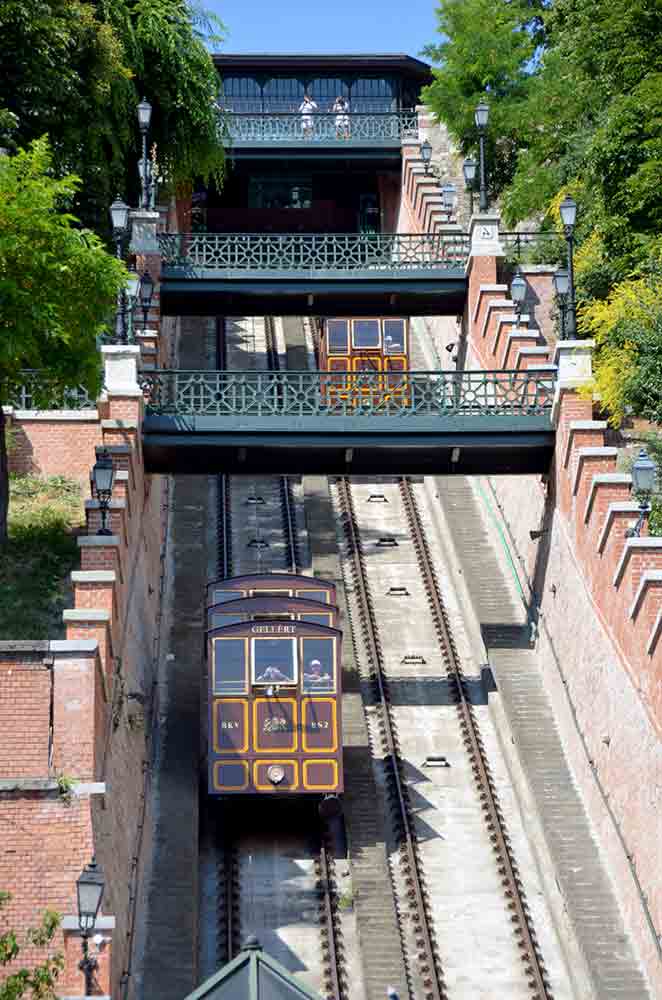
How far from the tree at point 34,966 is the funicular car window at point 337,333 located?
23031 mm

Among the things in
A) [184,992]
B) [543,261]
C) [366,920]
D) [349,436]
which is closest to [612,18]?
[543,261]

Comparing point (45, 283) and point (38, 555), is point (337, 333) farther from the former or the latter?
point (45, 283)

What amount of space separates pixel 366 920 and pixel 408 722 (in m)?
5.95

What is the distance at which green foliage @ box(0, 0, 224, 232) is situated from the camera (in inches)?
1422

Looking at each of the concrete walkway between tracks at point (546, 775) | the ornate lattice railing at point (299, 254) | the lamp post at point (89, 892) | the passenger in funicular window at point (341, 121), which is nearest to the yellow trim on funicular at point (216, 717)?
the concrete walkway between tracks at point (546, 775)

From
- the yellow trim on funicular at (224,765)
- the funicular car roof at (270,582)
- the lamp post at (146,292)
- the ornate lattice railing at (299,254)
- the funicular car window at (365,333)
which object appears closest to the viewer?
the yellow trim on funicular at (224,765)

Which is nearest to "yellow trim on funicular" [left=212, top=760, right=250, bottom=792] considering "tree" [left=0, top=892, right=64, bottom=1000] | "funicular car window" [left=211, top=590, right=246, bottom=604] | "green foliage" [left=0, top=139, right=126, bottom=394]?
"funicular car window" [left=211, top=590, right=246, bottom=604]

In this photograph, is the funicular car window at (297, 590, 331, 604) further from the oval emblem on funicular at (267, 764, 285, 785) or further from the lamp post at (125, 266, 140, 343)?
the lamp post at (125, 266, 140, 343)

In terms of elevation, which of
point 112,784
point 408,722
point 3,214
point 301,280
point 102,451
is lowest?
point 112,784

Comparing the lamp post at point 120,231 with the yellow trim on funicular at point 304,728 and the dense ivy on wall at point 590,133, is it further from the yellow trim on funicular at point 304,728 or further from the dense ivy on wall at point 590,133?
the dense ivy on wall at point 590,133

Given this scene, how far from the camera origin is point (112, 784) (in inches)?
961

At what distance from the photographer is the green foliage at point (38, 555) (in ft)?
86.2

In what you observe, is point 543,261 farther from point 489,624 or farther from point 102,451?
point 102,451

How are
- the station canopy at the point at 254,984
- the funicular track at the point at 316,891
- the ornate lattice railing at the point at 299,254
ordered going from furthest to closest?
the ornate lattice railing at the point at 299,254 < the funicular track at the point at 316,891 < the station canopy at the point at 254,984
